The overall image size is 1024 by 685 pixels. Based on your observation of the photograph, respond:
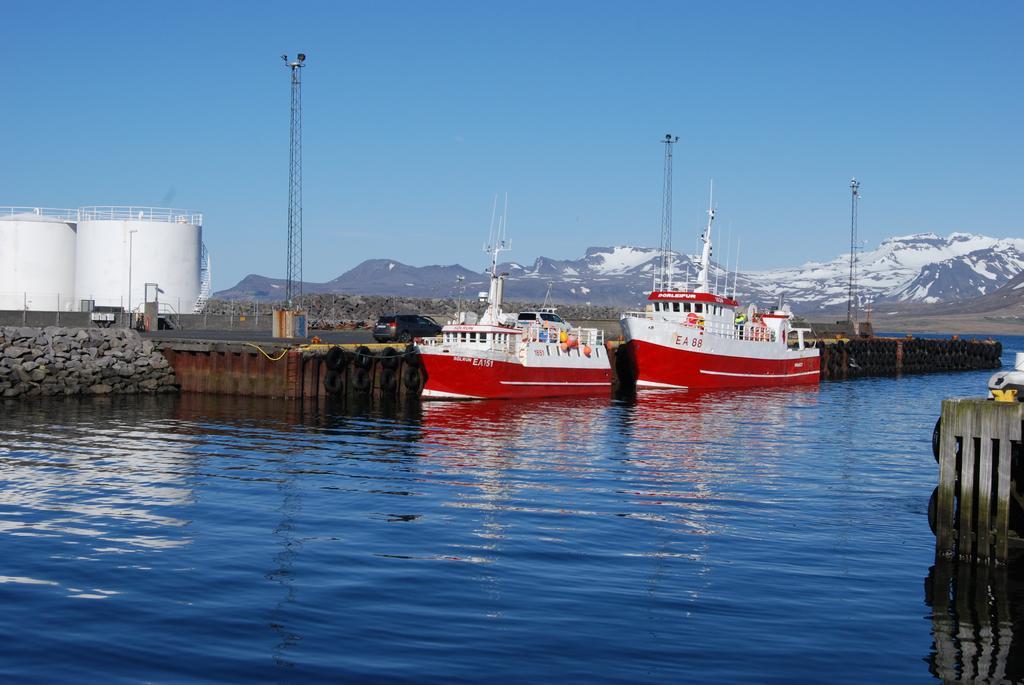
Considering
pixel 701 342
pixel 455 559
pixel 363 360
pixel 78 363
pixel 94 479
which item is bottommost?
pixel 455 559

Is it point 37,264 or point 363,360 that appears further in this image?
point 37,264

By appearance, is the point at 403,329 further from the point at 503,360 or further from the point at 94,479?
the point at 94,479

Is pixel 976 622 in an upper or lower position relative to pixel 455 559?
lower

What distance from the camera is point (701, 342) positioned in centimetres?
6050

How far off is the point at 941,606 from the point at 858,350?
255 ft

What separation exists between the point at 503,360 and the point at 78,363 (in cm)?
1737

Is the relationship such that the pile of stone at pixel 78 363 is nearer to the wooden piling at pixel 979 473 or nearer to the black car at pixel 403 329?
the black car at pixel 403 329

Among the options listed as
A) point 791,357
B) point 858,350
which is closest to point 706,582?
point 791,357

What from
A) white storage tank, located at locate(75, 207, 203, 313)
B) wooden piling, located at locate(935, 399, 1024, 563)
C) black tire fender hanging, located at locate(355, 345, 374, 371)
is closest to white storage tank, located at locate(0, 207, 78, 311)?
white storage tank, located at locate(75, 207, 203, 313)

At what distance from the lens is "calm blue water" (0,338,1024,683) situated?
1409cm

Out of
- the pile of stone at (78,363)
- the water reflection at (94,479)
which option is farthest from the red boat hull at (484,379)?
the water reflection at (94,479)

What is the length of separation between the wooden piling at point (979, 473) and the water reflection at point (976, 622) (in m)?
0.41

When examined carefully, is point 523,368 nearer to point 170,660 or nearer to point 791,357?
point 791,357

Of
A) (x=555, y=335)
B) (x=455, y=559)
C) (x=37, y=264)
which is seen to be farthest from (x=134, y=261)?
(x=455, y=559)
